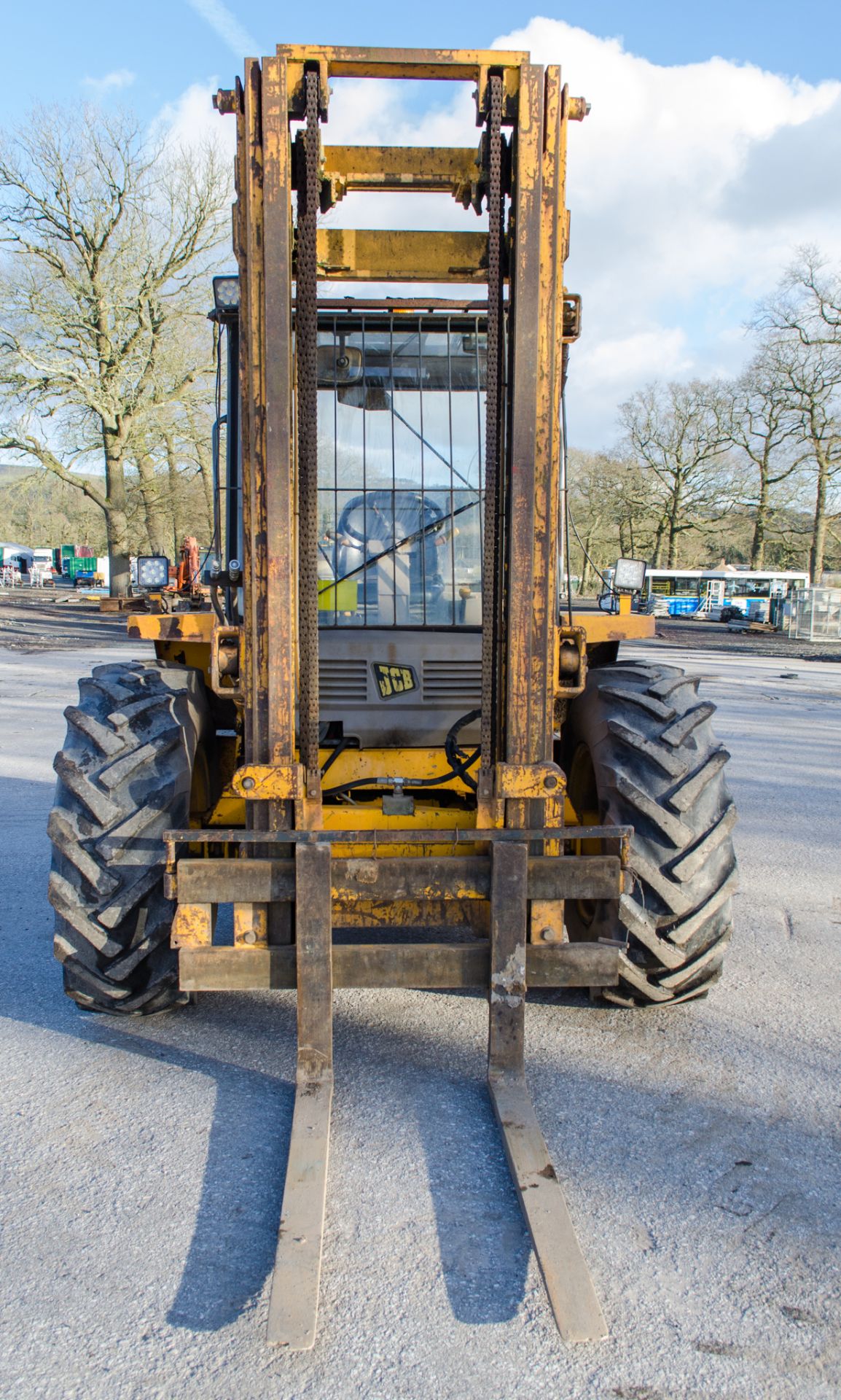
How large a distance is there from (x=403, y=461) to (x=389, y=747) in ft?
4.50

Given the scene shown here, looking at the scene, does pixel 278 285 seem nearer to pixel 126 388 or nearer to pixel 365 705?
pixel 365 705

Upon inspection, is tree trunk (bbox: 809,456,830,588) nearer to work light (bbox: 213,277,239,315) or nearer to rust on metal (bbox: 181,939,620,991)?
work light (bbox: 213,277,239,315)

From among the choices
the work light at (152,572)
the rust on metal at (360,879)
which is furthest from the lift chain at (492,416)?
the work light at (152,572)

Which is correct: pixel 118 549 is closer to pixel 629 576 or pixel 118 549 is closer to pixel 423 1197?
pixel 629 576

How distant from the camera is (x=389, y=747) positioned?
458 cm

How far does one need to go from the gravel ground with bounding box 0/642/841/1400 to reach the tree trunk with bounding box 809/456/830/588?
4228 centimetres

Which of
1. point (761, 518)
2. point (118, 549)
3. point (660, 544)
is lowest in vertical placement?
point (118, 549)

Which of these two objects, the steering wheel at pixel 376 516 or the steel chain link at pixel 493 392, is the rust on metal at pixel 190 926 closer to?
the steel chain link at pixel 493 392

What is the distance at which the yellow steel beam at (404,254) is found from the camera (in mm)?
4133

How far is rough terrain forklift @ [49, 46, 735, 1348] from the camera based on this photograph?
3342 mm

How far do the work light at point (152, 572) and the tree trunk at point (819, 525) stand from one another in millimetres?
42368

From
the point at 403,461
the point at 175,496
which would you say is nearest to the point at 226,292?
the point at 403,461

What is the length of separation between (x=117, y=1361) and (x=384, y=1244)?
727mm

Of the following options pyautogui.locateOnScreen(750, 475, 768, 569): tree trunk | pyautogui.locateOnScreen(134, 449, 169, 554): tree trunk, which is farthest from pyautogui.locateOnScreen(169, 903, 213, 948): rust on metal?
pyautogui.locateOnScreen(750, 475, 768, 569): tree trunk
